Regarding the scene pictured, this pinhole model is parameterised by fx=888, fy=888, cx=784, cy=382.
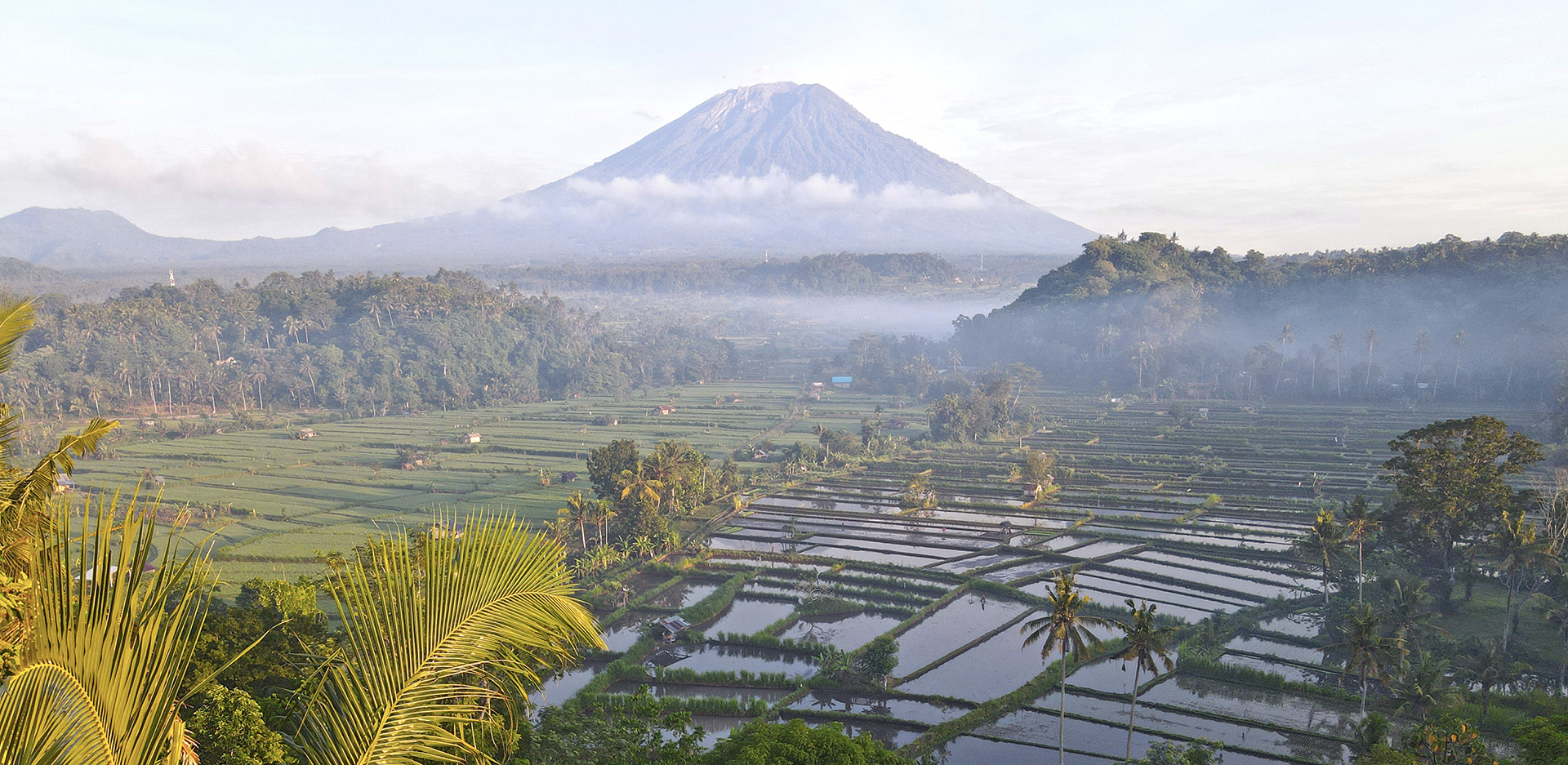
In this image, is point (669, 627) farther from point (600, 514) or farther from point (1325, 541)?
point (1325, 541)

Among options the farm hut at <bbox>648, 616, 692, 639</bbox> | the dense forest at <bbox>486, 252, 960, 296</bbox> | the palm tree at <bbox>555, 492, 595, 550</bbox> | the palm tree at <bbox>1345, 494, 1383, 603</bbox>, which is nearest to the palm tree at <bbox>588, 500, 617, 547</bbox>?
the palm tree at <bbox>555, 492, 595, 550</bbox>

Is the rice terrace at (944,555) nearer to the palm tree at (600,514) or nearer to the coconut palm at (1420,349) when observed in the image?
the palm tree at (600,514)

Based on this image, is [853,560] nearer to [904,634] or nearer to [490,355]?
[904,634]

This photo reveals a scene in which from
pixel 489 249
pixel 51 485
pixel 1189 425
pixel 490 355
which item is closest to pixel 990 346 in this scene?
pixel 1189 425

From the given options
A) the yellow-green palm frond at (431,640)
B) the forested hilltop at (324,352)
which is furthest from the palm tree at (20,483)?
the forested hilltop at (324,352)

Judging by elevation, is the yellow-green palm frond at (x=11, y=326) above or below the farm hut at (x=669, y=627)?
above
